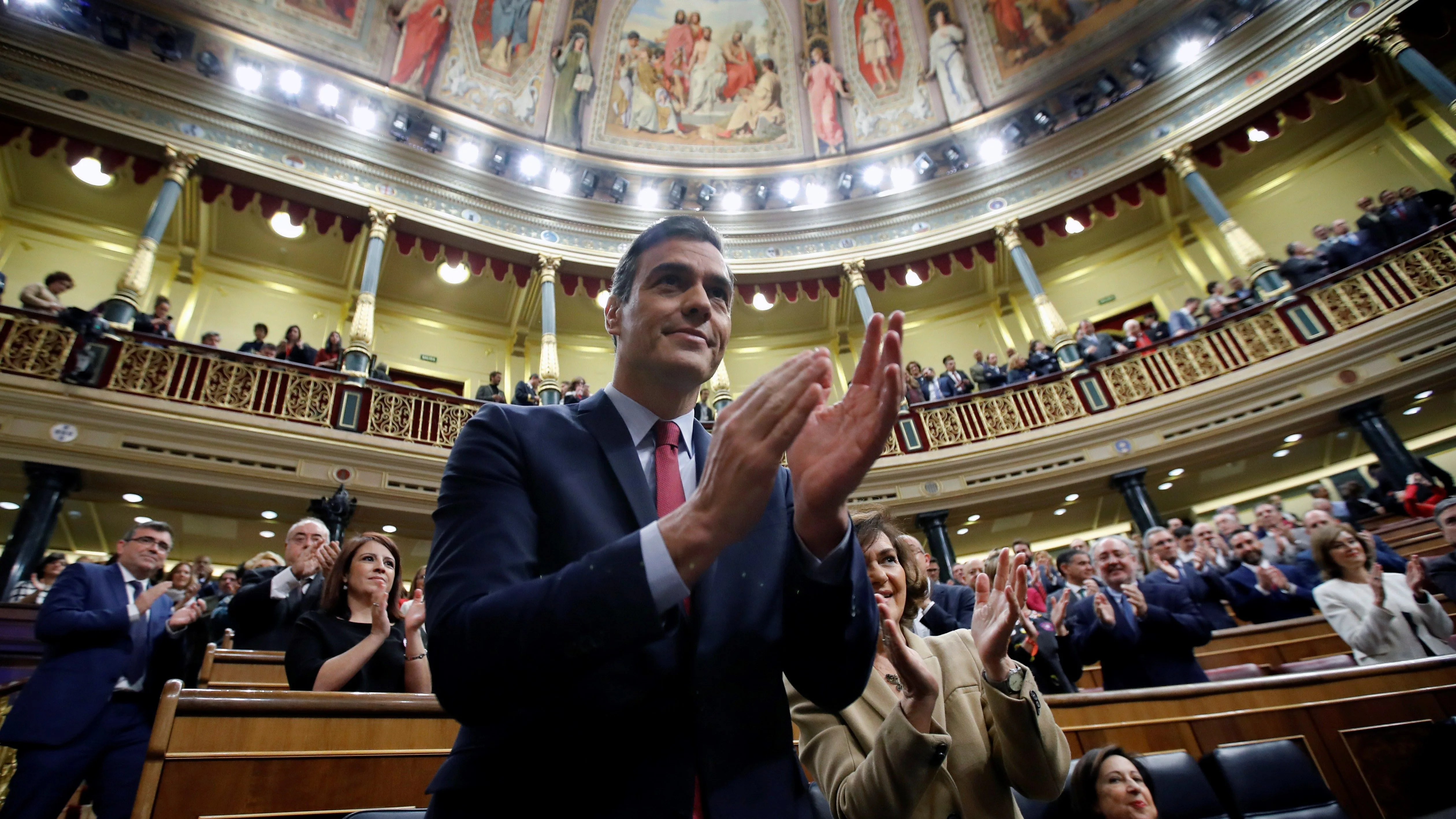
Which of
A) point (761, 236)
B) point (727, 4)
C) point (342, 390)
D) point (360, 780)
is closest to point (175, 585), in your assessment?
point (360, 780)

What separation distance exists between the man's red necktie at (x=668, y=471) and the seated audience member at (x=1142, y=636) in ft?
9.72

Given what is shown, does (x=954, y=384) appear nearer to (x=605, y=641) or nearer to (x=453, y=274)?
(x=453, y=274)

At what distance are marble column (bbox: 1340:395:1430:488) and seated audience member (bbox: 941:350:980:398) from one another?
14.1ft

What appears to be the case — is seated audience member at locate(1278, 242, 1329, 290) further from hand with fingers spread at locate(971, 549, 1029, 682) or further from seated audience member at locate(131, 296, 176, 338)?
seated audience member at locate(131, 296, 176, 338)

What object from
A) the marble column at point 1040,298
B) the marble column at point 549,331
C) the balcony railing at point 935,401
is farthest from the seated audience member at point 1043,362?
the marble column at point 549,331

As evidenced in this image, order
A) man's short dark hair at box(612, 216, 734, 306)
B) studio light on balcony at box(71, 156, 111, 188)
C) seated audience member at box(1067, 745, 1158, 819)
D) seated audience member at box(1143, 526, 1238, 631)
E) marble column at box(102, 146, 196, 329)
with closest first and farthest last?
1. man's short dark hair at box(612, 216, 734, 306)
2. seated audience member at box(1067, 745, 1158, 819)
3. seated audience member at box(1143, 526, 1238, 631)
4. marble column at box(102, 146, 196, 329)
5. studio light on balcony at box(71, 156, 111, 188)

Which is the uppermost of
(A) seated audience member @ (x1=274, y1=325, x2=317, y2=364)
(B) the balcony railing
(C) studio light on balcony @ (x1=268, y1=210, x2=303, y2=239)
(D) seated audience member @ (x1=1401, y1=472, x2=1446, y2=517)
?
(C) studio light on balcony @ (x1=268, y1=210, x2=303, y2=239)

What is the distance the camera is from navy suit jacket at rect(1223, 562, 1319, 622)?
Answer: 14.9 ft

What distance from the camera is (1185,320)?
30.4 ft

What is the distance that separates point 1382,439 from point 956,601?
23.9 ft

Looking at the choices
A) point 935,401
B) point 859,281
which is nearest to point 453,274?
point 859,281

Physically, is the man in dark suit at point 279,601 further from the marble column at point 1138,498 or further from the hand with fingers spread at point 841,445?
the marble column at point 1138,498

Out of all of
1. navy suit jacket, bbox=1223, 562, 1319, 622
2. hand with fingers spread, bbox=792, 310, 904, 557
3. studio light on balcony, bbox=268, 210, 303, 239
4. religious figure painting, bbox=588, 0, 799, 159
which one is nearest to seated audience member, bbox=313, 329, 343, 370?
studio light on balcony, bbox=268, 210, 303, 239

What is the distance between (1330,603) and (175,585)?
655cm
